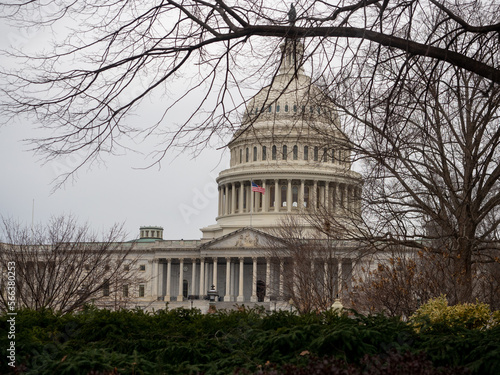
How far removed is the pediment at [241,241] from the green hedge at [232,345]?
83267 mm

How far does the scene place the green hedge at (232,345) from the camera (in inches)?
335

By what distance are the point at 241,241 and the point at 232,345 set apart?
292 ft

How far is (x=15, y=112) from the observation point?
35.2ft

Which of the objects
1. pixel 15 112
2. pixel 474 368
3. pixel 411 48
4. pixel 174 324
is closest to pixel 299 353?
pixel 474 368

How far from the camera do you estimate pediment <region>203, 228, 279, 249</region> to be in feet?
316

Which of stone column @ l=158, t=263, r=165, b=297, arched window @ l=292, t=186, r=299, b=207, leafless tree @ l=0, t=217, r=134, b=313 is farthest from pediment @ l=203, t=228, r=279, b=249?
leafless tree @ l=0, t=217, r=134, b=313

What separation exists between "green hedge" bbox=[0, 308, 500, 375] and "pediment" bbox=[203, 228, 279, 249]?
83.3m

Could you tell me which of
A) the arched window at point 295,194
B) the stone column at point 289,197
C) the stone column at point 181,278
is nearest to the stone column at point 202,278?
the stone column at point 181,278

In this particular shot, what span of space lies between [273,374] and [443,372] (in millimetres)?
1833

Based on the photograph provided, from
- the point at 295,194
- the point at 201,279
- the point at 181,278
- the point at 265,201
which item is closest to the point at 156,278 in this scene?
the point at 181,278

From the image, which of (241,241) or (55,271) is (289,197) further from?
(55,271)

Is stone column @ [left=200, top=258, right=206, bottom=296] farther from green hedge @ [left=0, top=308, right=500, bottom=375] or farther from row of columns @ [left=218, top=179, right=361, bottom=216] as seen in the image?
green hedge @ [left=0, top=308, right=500, bottom=375]

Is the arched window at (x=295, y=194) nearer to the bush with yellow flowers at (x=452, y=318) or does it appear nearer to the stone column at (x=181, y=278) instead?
the stone column at (x=181, y=278)

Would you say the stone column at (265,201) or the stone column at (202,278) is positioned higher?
the stone column at (265,201)
